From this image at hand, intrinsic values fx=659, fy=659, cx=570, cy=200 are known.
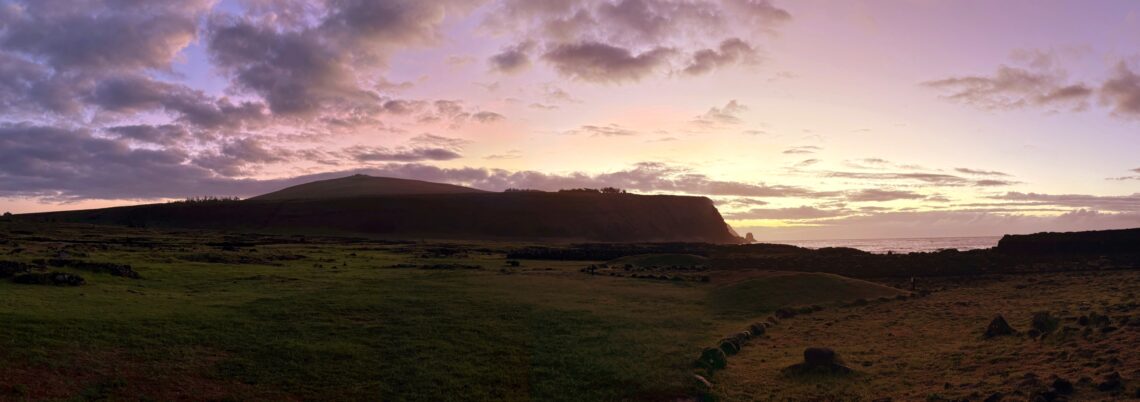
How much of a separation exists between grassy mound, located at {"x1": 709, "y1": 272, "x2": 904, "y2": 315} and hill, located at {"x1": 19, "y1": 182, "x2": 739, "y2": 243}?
4870 inches

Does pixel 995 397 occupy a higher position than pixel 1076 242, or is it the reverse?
pixel 1076 242

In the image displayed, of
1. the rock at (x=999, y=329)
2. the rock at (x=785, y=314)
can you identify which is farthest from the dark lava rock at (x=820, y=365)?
the rock at (x=785, y=314)

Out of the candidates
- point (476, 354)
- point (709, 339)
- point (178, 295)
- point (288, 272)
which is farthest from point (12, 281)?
point (709, 339)

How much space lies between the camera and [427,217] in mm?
174625

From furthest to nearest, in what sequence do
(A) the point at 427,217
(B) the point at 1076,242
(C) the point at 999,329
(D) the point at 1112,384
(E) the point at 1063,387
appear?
(A) the point at 427,217
(B) the point at 1076,242
(C) the point at 999,329
(E) the point at 1063,387
(D) the point at 1112,384

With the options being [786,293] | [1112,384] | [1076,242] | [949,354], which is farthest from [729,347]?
[1076,242]

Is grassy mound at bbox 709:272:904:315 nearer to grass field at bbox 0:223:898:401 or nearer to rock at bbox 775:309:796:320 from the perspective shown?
grass field at bbox 0:223:898:401

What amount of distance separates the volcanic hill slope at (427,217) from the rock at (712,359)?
139m

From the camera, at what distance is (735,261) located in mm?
81312

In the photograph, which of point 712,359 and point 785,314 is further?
point 785,314

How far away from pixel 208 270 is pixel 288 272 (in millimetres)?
4987

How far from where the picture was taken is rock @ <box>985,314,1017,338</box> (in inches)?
986

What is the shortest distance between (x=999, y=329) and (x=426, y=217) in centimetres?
15901

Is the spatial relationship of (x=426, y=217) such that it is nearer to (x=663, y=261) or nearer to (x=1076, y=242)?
(x=663, y=261)
